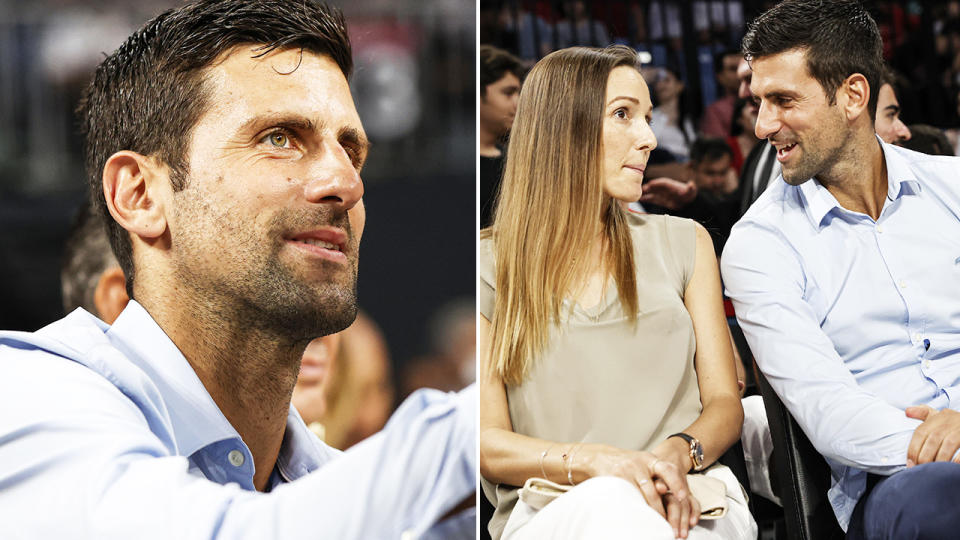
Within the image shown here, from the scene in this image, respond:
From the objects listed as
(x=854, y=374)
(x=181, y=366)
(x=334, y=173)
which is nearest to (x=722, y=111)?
(x=854, y=374)

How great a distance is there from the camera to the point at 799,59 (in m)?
1.85

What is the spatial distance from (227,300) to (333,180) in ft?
0.86

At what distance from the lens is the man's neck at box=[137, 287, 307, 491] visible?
1482 millimetres

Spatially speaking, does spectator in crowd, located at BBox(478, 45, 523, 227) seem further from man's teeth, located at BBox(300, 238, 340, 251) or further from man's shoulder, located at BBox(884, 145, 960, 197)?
man's shoulder, located at BBox(884, 145, 960, 197)

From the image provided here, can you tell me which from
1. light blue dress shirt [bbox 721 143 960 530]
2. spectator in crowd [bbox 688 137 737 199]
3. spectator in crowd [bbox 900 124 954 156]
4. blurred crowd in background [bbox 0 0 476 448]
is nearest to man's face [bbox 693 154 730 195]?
spectator in crowd [bbox 688 137 737 199]

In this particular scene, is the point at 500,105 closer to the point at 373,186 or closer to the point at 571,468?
the point at 373,186

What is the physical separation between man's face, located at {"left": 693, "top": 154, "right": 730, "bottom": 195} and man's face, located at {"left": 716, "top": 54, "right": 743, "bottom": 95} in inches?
6.0

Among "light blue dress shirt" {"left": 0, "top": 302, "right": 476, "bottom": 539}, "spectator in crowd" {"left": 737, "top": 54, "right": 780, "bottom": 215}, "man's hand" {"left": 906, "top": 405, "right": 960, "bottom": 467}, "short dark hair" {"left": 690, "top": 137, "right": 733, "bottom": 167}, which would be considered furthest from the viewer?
"short dark hair" {"left": 690, "top": 137, "right": 733, "bottom": 167}

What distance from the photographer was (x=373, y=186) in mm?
1629

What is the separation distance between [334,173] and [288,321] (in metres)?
0.26

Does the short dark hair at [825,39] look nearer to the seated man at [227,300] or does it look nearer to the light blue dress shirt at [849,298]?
the light blue dress shirt at [849,298]

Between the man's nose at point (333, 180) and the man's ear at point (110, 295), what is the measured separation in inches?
14.8

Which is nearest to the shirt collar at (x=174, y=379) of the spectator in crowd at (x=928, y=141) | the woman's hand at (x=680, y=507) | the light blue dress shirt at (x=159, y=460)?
the light blue dress shirt at (x=159, y=460)

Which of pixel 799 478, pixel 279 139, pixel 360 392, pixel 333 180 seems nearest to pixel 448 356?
pixel 360 392
